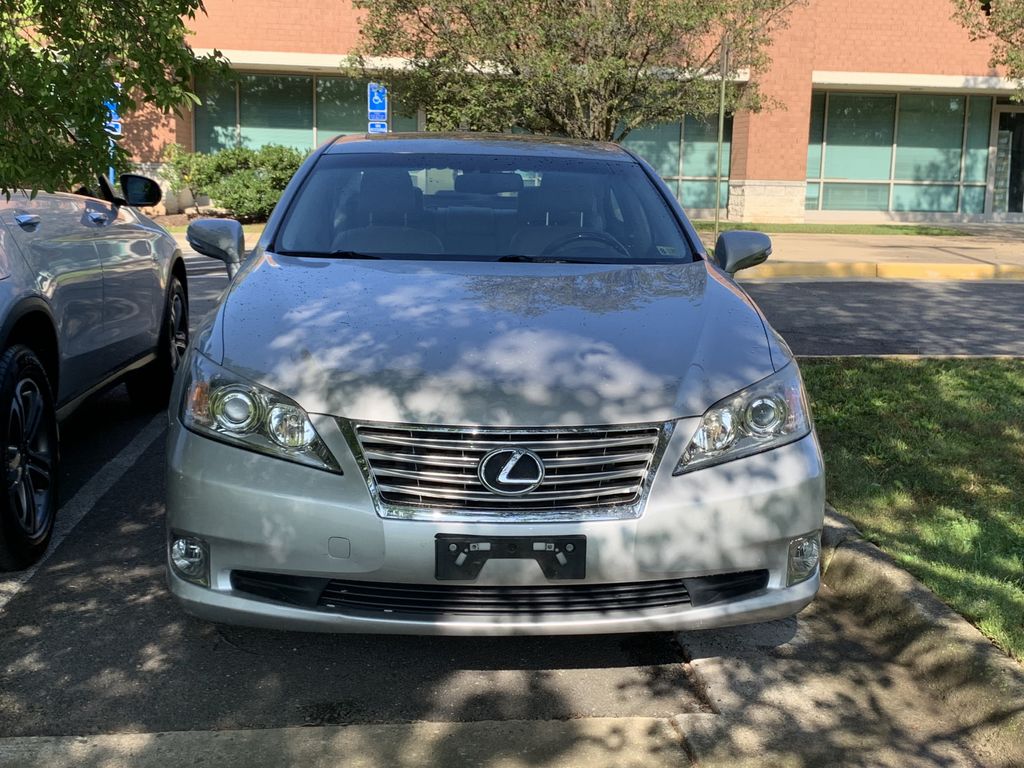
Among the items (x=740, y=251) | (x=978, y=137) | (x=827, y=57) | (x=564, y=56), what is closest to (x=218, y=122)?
(x=564, y=56)

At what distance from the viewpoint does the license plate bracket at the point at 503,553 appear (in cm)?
290

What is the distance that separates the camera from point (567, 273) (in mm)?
4027

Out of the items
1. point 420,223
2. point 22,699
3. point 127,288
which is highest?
point 420,223

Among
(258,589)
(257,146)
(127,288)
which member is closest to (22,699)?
(258,589)

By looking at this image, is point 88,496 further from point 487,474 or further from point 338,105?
point 338,105

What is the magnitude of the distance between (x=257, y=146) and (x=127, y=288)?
20.2 meters

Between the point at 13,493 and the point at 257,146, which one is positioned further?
the point at 257,146

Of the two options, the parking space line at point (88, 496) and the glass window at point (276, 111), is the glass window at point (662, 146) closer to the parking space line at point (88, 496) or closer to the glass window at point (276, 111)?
the glass window at point (276, 111)

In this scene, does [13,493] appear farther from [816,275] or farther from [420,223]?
[816,275]

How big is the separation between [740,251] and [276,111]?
21919 mm

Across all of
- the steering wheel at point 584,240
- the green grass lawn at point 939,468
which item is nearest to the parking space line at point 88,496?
the steering wheel at point 584,240

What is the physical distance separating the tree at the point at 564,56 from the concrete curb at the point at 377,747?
13832 mm

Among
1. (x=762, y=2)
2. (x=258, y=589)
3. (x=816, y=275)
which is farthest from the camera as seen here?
(x=762, y=2)

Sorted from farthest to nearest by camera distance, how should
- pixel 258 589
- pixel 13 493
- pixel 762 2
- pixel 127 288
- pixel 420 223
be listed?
pixel 762 2 < pixel 127 288 < pixel 420 223 < pixel 13 493 < pixel 258 589
